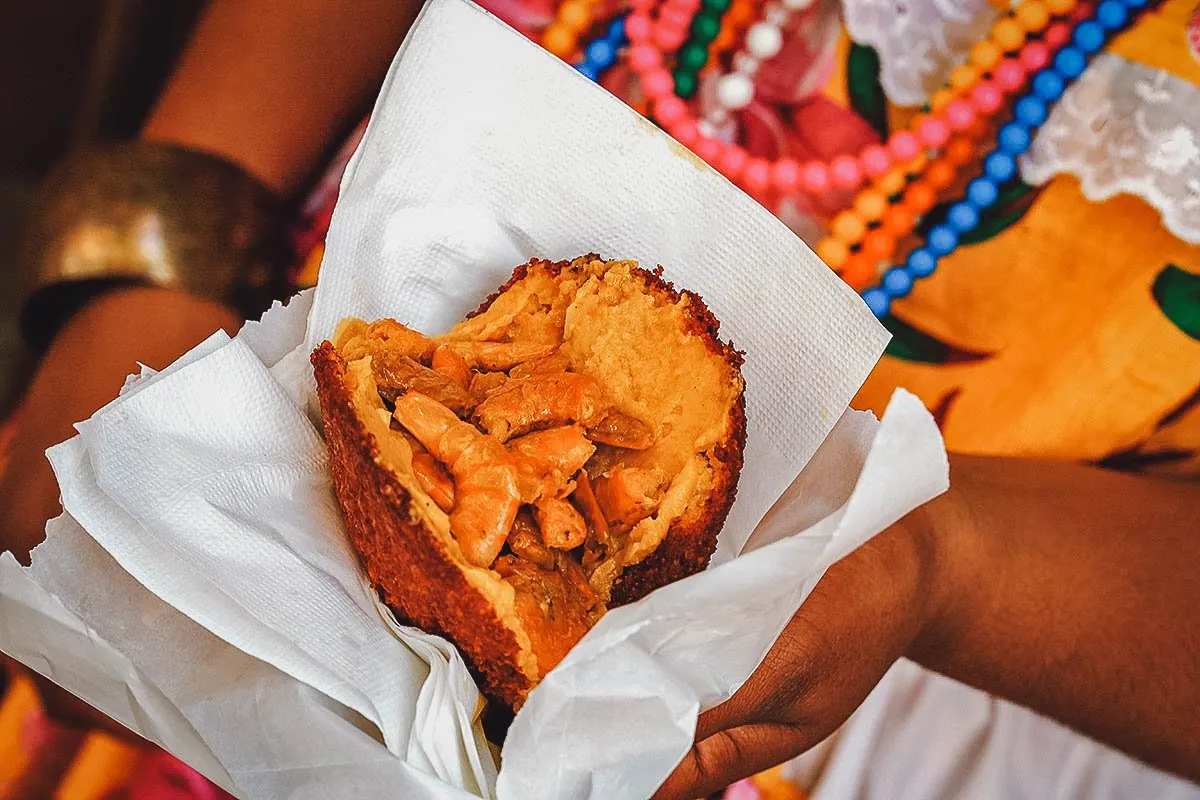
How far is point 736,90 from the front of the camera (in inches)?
36.1

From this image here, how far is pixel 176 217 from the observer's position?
0.90 m

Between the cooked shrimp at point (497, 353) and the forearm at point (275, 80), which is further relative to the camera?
the forearm at point (275, 80)

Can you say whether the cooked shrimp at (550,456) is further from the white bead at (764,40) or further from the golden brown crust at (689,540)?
the white bead at (764,40)

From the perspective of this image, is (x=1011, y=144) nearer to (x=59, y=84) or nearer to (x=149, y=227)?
(x=149, y=227)

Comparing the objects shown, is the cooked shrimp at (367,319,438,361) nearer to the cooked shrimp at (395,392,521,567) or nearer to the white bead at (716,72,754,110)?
the cooked shrimp at (395,392,521,567)

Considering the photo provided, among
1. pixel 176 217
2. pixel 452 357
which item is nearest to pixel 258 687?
pixel 452 357

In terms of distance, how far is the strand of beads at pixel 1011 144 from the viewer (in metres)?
0.85

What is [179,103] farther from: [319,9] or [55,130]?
[55,130]

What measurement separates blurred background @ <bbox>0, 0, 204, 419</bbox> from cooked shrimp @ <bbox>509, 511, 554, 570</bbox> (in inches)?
47.6

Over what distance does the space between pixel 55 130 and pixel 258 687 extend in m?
1.55

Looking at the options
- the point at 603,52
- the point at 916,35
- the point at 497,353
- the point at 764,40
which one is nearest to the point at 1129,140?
the point at 916,35

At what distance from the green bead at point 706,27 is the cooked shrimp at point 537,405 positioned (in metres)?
0.48

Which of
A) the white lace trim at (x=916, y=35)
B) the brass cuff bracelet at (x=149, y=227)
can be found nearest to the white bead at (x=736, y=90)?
the white lace trim at (x=916, y=35)

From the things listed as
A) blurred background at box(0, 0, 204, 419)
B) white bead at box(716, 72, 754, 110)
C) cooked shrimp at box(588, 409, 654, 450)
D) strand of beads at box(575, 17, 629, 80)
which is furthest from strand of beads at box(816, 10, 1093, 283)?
blurred background at box(0, 0, 204, 419)
